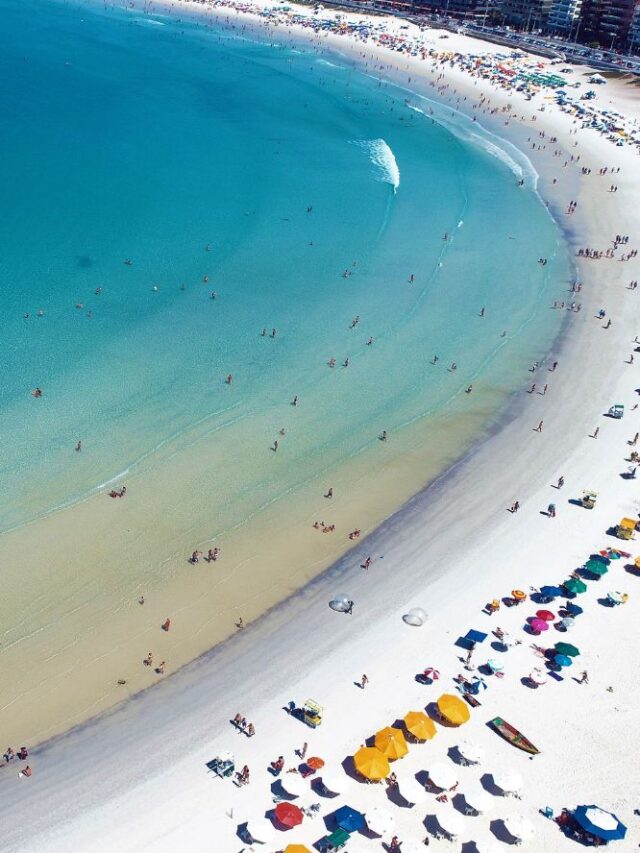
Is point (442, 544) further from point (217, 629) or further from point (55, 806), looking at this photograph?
point (55, 806)

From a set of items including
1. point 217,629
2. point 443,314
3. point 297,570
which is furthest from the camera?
point 443,314

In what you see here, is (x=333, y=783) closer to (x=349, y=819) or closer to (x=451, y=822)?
(x=349, y=819)

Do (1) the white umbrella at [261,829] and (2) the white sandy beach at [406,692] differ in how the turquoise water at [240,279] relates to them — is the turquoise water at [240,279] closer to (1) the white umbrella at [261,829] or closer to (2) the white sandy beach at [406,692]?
(2) the white sandy beach at [406,692]

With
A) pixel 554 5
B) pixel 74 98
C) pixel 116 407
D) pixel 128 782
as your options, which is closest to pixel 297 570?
pixel 128 782

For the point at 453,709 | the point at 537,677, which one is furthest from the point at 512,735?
the point at 537,677

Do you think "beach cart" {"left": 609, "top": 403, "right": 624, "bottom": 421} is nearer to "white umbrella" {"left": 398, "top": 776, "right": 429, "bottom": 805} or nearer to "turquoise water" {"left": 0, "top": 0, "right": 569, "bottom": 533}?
"turquoise water" {"left": 0, "top": 0, "right": 569, "bottom": 533}

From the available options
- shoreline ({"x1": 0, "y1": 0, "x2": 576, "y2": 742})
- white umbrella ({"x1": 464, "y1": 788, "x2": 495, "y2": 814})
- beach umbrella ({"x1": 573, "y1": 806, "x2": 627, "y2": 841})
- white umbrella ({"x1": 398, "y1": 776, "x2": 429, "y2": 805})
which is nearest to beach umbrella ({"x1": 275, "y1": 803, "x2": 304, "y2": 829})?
white umbrella ({"x1": 398, "y1": 776, "x2": 429, "y2": 805})

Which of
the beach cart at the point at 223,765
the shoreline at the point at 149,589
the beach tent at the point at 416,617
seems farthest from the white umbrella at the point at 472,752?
the shoreline at the point at 149,589
